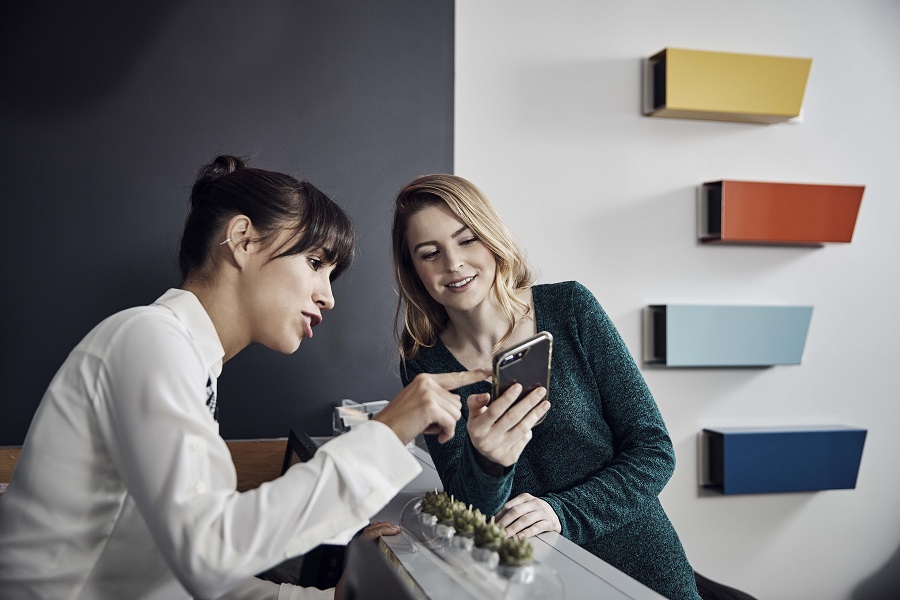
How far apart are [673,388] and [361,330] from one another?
122 centimetres

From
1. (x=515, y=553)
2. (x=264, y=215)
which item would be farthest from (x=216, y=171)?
(x=515, y=553)

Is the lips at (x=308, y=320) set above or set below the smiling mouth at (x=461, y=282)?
below

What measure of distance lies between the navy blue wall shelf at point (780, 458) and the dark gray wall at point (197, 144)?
4.18 ft

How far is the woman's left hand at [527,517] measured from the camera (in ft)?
4.62

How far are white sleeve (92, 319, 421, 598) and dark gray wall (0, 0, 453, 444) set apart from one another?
4.50 ft

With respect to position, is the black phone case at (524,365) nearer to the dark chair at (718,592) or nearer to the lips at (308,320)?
the lips at (308,320)

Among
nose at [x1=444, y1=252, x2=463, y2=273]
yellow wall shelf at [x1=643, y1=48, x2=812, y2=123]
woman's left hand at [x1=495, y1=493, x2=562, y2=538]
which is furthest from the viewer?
yellow wall shelf at [x1=643, y1=48, x2=812, y2=123]

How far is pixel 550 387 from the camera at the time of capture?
1.78m

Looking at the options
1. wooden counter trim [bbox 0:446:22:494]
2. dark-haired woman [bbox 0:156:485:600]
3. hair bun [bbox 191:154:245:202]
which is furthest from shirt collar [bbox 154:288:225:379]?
wooden counter trim [bbox 0:446:22:494]

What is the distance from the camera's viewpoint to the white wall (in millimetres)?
2697

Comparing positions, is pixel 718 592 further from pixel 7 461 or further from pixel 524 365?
pixel 7 461

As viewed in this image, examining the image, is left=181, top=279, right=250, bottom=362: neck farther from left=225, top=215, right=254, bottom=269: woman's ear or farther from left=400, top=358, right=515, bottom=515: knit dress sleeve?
left=400, top=358, right=515, bottom=515: knit dress sleeve

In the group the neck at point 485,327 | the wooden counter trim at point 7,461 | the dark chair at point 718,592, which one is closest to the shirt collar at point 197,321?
the neck at point 485,327

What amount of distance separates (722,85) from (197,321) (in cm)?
223
